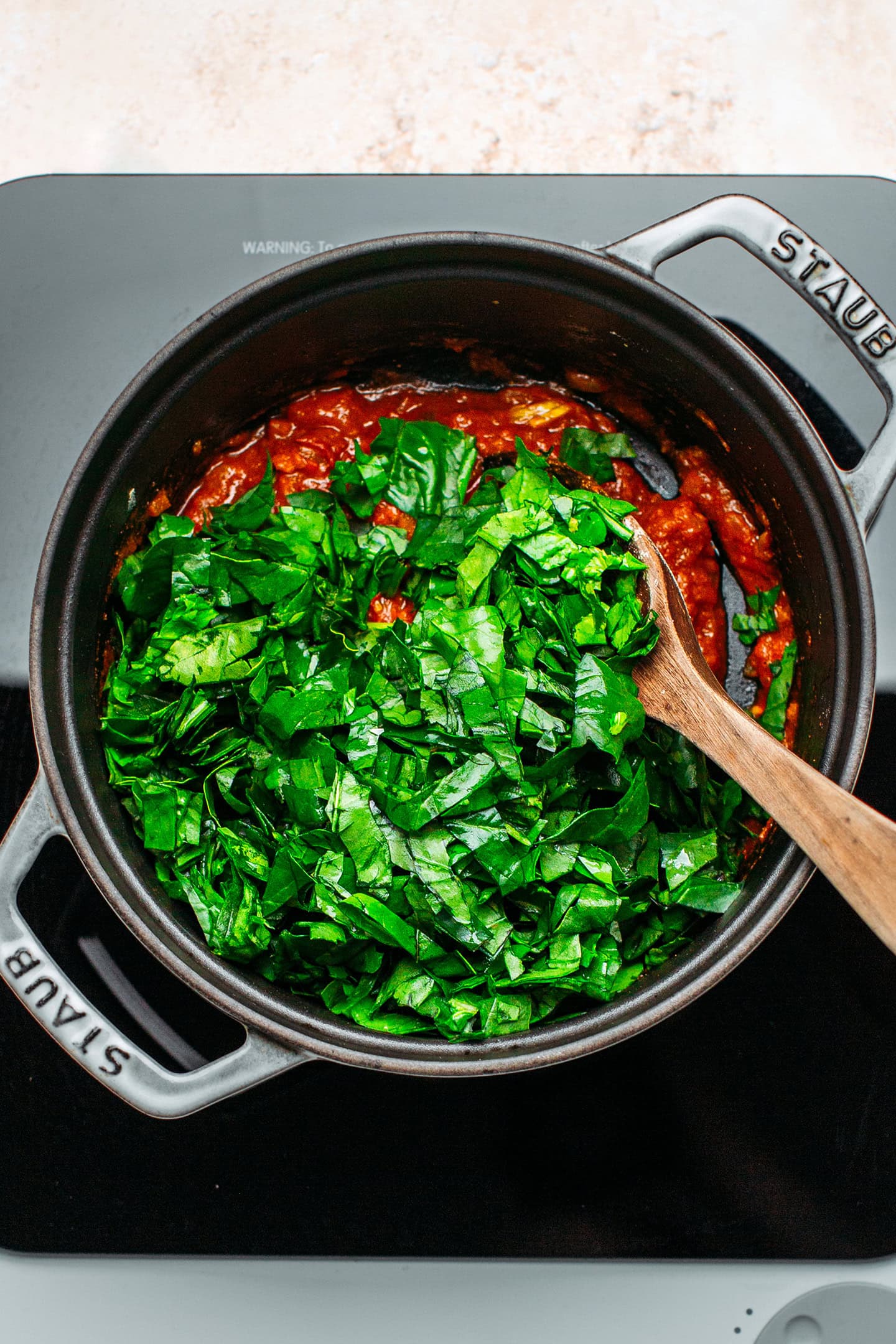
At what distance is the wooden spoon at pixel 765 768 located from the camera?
1.15 m

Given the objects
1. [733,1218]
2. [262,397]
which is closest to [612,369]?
[262,397]

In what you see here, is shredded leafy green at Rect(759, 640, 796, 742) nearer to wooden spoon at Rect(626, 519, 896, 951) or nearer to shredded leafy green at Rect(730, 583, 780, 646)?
shredded leafy green at Rect(730, 583, 780, 646)

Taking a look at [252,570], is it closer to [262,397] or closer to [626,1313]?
[262,397]

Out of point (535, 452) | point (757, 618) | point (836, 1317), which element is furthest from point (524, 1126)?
point (535, 452)

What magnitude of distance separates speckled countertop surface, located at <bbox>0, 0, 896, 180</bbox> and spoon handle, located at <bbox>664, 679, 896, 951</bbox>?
1.07 meters

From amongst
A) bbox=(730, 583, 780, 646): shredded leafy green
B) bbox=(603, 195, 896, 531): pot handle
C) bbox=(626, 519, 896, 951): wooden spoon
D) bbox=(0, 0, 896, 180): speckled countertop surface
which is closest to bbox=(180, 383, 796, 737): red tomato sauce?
bbox=(730, 583, 780, 646): shredded leafy green

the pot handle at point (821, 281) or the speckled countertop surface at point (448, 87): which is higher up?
the speckled countertop surface at point (448, 87)

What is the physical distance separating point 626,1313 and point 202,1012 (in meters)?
0.85

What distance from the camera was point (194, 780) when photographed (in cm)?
145

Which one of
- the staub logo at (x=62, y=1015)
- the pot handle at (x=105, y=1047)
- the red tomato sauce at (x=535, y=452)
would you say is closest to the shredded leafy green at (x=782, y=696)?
the red tomato sauce at (x=535, y=452)

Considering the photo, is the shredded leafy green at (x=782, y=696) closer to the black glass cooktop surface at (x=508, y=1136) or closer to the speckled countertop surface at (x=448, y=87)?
the black glass cooktop surface at (x=508, y=1136)

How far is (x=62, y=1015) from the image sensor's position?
3.99ft

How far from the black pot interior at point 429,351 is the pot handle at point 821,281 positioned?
0.21 ft

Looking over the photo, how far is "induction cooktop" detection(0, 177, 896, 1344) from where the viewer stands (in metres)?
1.54
